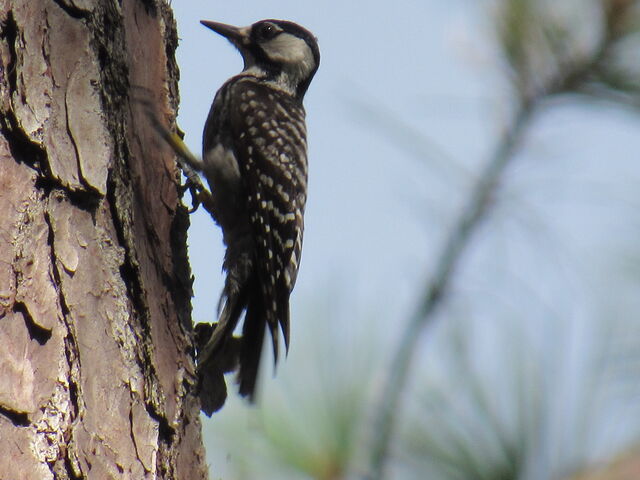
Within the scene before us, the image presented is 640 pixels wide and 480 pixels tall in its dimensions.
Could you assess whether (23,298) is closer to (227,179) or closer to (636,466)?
(636,466)

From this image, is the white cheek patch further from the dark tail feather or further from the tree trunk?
the tree trunk

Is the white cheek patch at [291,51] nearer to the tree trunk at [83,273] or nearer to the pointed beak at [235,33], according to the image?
the pointed beak at [235,33]

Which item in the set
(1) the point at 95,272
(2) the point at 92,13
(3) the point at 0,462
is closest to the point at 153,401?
(1) the point at 95,272

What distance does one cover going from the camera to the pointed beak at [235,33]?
Result: 4.34m

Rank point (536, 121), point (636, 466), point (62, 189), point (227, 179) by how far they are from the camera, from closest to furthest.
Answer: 1. point (62, 189)
2. point (636, 466)
3. point (536, 121)
4. point (227, 179)

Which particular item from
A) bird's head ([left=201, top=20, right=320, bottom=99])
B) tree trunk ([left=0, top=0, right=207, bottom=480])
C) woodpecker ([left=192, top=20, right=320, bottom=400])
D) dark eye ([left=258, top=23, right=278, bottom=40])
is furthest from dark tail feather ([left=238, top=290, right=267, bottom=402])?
dark eye ([left=258, top=23, right=278, bottom=40])

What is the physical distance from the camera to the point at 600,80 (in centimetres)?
322

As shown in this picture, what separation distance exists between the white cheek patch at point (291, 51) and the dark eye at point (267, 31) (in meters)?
0.02

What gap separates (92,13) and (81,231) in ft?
1.90

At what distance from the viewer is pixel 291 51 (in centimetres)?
451

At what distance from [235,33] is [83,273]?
268cm

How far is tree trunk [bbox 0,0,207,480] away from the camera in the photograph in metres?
1.77

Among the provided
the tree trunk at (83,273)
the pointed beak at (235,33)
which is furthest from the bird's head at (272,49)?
the tree trunk at (83,273)

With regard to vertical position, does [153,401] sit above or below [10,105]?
below
